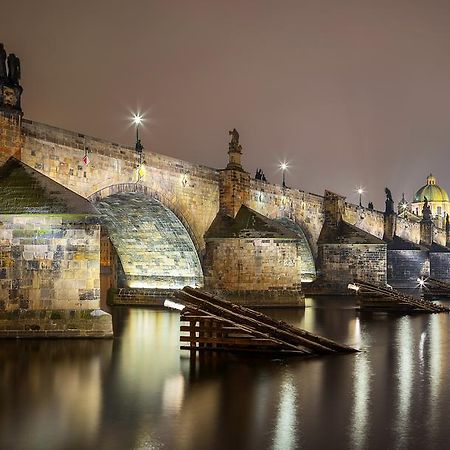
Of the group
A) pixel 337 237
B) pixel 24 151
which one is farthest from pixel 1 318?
pixel 337 237

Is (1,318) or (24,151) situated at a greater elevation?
(24,151)

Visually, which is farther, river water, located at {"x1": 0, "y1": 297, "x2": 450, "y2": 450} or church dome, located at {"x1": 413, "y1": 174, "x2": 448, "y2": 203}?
church dome, located at {"x1": 413, "y1": 174, "x2": 448, "y2": 203}

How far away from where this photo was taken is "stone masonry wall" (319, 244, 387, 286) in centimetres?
3956

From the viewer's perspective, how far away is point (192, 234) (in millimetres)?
28141

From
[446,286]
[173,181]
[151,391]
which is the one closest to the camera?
[151,391]

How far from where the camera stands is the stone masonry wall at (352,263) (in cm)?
3956

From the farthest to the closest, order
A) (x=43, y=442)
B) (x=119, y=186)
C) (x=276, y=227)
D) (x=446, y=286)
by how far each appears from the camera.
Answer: (x=446, y=286)
(x=276, y=227)
(x=119, y=186)
(x=43, y=442)

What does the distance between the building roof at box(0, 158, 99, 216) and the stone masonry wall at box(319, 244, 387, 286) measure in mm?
25807

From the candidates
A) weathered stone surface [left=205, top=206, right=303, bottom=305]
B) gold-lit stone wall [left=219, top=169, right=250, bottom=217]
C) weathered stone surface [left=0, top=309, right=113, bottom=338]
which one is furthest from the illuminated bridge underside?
weathered stone surface [left=0, top=309, right=113, bottom=338]

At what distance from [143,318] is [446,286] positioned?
23.2 meters

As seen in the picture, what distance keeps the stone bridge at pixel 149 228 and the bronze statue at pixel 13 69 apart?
167 mm

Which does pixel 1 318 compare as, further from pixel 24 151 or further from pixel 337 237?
pixel 337 237

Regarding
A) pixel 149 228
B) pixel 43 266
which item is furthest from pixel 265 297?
pixel 43 266

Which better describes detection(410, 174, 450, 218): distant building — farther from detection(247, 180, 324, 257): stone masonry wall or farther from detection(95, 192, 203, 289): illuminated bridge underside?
detection(95, 192, 203, 289): illuminated bridge underside
